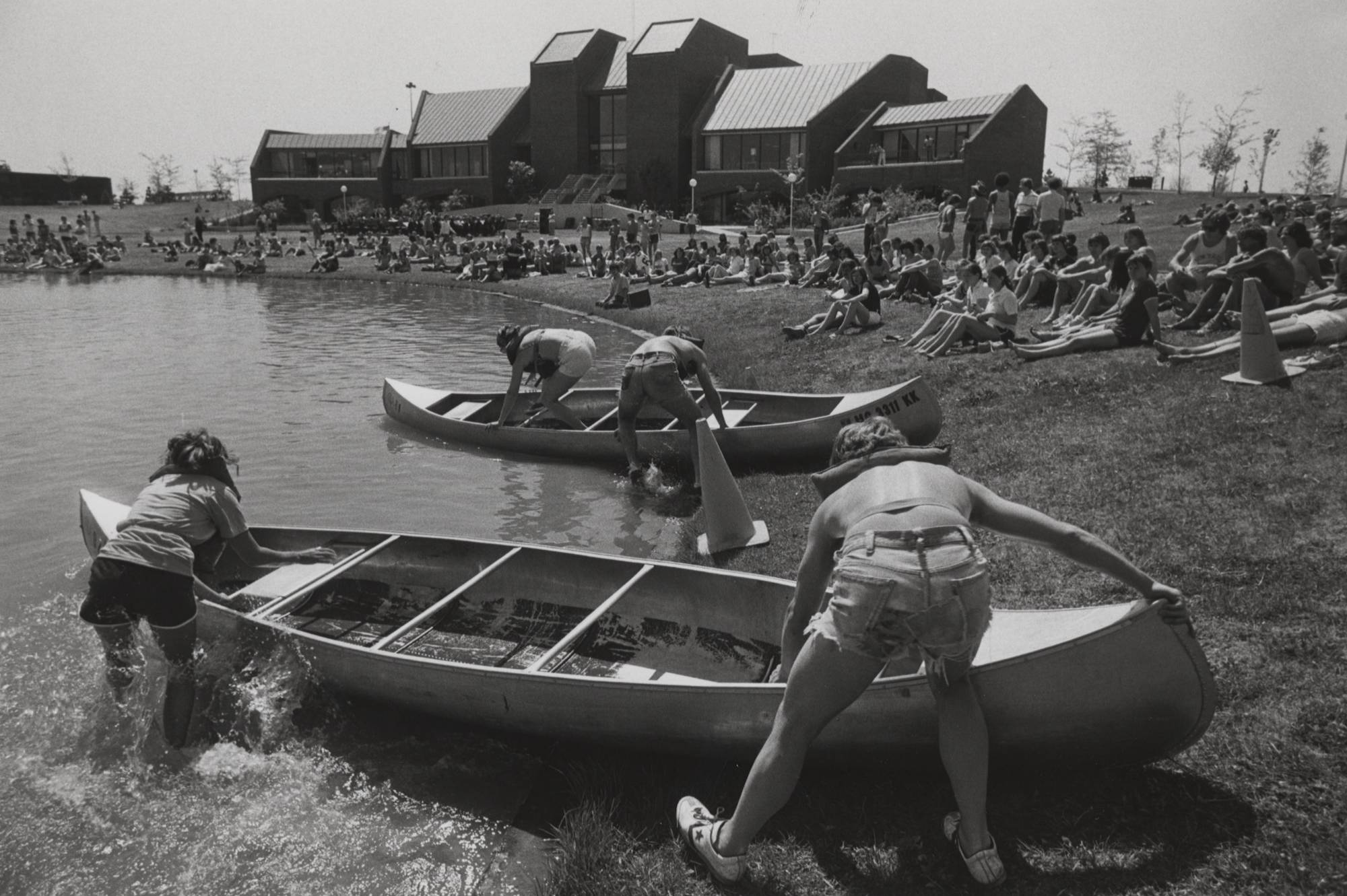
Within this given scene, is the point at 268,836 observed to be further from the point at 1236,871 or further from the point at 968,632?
the point at 1236,871

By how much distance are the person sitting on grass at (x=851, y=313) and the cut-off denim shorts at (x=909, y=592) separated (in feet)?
46.2

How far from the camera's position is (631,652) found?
6.13 meters

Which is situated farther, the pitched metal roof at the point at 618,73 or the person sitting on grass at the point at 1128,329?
the pitched metal roof at the point at 618,73

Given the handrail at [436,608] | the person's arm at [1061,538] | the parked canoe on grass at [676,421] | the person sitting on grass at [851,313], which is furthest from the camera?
the person sitting on grass at [851,313]

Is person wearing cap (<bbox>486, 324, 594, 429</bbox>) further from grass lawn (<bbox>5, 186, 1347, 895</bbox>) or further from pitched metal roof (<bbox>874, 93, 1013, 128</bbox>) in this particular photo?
pitched metal roof (<bbox>874, 93, 1013, 128</bbox>)

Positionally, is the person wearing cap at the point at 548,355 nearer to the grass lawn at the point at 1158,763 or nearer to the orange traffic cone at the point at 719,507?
the grass lawn at the point at 1158,763

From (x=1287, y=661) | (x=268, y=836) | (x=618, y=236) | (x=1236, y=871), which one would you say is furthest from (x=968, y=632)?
(x=618, y=236)

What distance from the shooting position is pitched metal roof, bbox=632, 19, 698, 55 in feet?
183

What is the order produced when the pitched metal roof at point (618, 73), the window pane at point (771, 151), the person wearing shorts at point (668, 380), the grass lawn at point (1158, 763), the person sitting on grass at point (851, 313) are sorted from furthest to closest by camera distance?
the pitched metal roof at point (618, 73) < the window pane at point (771, 151) < the person sitting on grass at point (851, 313) < the person wearing shorts at point (668, 380) < the grass lawn at point (1158, 763)

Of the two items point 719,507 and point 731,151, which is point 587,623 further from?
point 731,151

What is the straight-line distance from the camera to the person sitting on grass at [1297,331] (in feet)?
33.3

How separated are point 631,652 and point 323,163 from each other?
71.9 metres

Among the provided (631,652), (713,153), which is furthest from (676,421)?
(713,153)

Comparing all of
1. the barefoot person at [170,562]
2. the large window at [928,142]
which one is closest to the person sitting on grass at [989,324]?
the barefoot person at [170,562]
